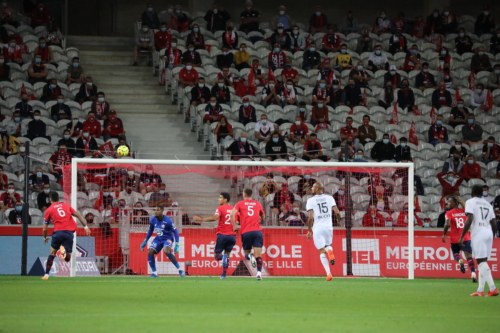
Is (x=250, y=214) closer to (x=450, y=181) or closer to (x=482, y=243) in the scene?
(x=482, y=243)

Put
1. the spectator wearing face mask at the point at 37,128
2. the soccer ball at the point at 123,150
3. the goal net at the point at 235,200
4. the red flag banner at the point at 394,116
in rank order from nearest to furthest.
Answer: the goal net at the point at 235,200 → the soccer ball at the point at 123,150 → the spectator wearing face mask at the point at 37,128 → the red flag banner at the point at 394,116

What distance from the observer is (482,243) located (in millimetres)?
12211

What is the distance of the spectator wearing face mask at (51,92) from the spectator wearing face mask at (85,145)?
263 centimetres

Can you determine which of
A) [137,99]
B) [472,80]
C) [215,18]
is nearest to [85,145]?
[137,99]

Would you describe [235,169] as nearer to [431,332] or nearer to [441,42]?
[431,332]

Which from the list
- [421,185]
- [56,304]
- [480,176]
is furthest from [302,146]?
[56,304]

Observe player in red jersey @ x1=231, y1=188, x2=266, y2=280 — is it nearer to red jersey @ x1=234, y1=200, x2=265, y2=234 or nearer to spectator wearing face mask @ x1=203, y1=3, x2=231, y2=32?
red jersey @ x1=234, y1=200, x2=265, y2=234

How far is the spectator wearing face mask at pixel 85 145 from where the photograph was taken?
2234cm

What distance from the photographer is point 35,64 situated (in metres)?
25.4

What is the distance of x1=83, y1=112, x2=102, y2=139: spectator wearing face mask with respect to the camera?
2347 cm

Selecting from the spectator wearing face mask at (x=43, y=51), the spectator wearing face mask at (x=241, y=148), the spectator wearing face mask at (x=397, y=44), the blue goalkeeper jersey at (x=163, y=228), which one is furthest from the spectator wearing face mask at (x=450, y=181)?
the spectator wearing face mask at (x=43, y=51)

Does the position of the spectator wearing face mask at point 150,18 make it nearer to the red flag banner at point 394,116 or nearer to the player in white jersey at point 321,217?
the red flag banner at point 394,116

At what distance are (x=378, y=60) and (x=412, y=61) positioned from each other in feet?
4.80

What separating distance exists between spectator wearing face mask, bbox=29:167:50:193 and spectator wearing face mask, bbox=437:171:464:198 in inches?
451
